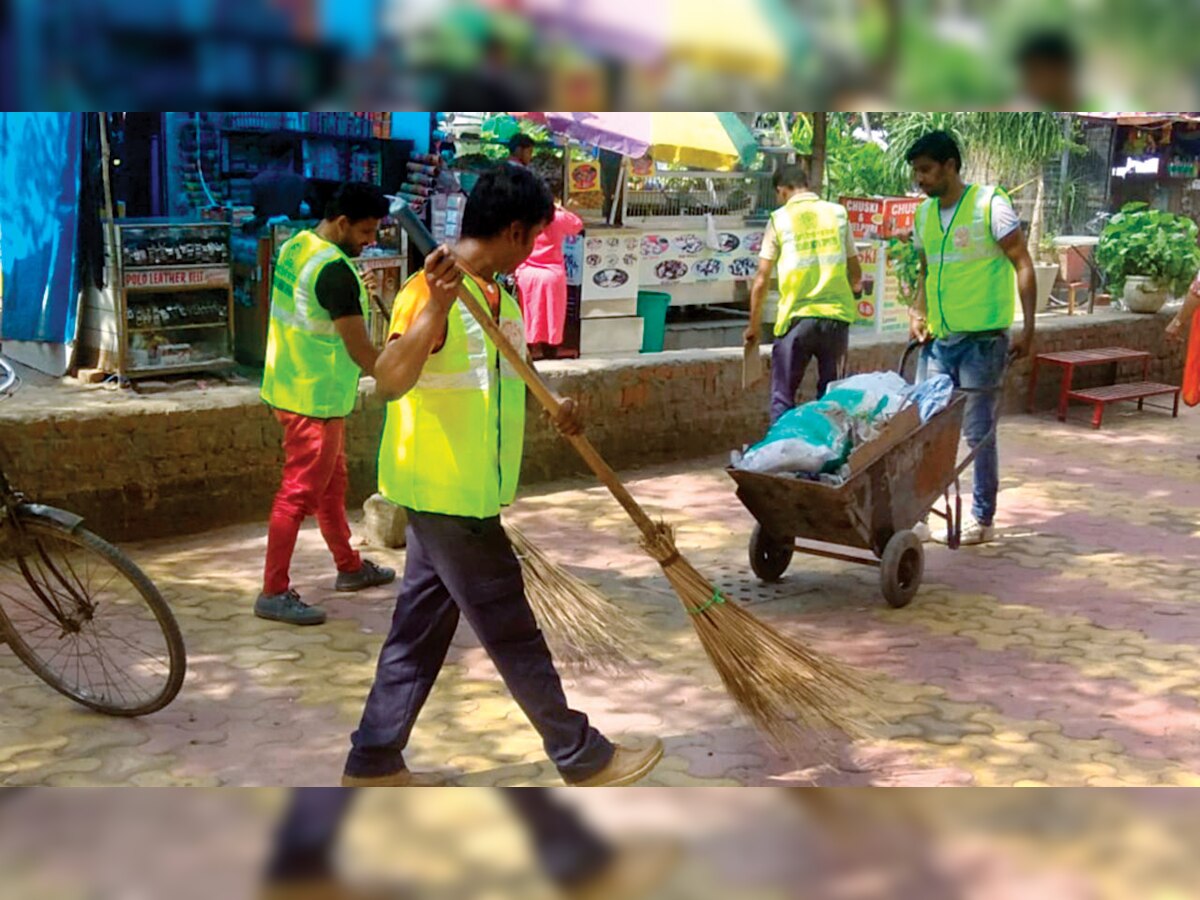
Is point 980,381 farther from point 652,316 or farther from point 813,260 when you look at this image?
point 652,316

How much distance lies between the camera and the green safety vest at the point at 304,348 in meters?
5.26

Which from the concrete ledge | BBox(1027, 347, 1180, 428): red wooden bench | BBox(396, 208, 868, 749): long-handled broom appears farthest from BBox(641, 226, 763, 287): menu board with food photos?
BBox(396, 208, 868, 749): long-handled broom

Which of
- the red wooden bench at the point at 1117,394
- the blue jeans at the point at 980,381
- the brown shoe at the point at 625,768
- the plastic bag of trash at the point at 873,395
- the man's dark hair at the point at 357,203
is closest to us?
the brown shoe at the point at 625,768

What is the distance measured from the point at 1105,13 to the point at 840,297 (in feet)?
15.7

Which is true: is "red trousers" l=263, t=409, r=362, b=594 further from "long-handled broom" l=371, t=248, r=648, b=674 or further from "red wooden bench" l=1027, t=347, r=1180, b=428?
"red wooden bench" l=1027, t=347, r=1180, b=428

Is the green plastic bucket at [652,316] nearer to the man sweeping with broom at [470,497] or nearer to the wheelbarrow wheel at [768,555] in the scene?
the wheelbarrow wheel at [768,555]

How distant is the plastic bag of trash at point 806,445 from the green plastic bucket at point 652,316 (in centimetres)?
446

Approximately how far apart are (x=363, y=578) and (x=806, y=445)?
1.96m

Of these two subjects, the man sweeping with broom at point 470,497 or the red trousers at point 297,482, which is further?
the red trousers at point 297,482

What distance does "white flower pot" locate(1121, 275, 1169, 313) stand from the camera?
11.6 meters

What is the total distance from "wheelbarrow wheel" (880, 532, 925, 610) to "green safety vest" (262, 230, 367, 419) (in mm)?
2311

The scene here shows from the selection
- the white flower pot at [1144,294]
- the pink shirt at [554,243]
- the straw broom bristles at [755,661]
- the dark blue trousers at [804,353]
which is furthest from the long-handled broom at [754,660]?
the white flower pot at [1144,294]

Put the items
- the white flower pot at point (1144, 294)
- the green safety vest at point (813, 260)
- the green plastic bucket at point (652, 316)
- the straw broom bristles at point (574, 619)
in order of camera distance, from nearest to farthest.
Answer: the straw broom bristles at point (574, 619) < the green safety vest at point (813, 260) < the green plastic bucket at point (652, 316) < the white flower pot at point (1144, 294)

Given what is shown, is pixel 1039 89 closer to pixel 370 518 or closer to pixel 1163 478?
pixel 370 518
